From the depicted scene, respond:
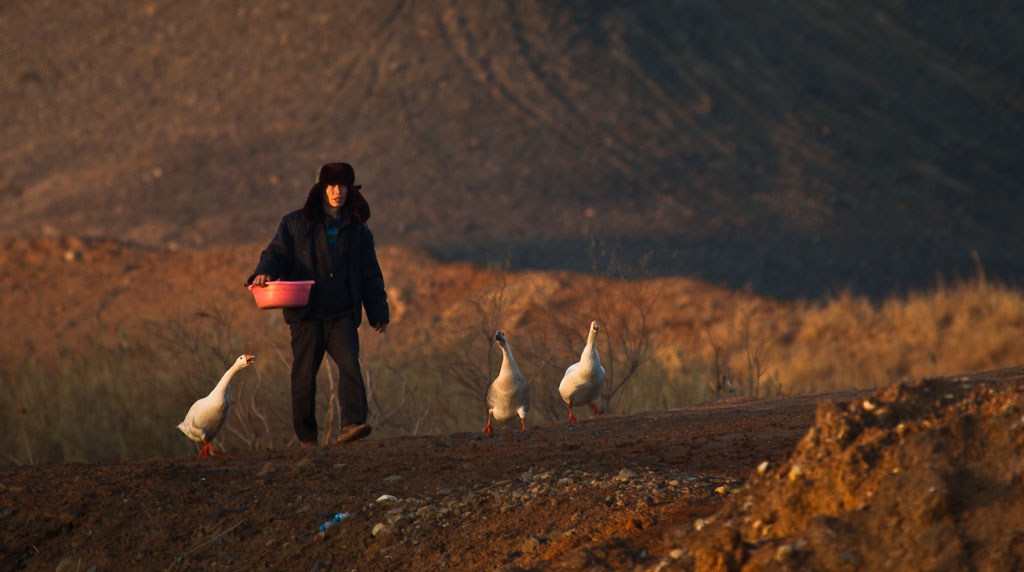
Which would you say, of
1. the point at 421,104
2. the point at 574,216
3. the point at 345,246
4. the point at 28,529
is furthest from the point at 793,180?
the point at 28,529

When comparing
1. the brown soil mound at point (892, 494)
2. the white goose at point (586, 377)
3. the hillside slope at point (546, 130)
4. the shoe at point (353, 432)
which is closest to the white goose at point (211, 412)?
the shoe at point (353, 432)

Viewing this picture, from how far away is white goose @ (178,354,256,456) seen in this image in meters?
9.82

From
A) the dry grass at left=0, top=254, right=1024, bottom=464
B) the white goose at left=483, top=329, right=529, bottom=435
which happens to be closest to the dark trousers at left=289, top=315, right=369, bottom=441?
the white goose at left=483, top=329, right=529, bottom=435

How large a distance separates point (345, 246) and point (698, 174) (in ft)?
68.9

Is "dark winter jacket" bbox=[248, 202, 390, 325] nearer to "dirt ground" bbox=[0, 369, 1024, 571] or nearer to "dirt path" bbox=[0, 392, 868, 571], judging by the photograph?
"dirt ground" bbox=[0, 369, 1024, 571]

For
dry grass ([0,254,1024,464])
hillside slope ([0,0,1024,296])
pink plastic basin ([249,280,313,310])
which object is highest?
hillside slope ([0,0,1024,296])

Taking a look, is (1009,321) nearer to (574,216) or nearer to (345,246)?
(574,216)

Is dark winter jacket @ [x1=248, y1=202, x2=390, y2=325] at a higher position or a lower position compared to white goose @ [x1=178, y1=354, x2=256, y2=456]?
higher

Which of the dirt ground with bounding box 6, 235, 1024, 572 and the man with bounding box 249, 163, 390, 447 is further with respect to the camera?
the man with bounding box 249, 163, 390, 447

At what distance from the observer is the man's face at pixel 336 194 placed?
30.6 feet

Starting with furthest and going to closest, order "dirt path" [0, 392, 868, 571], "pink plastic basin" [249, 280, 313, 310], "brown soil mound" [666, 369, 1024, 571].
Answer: "pink plastic basin" [249, 280, 313, 310] < "dirt path" [0, 392, 868, 571] < "brown soil mound" [666, 369, 1024, 571]

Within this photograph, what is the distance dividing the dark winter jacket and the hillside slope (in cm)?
1521

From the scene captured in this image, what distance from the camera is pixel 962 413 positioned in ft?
16.0

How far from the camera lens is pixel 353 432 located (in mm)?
9164
